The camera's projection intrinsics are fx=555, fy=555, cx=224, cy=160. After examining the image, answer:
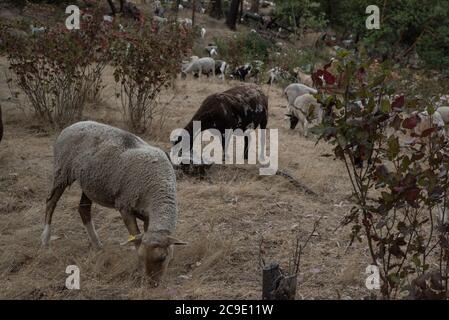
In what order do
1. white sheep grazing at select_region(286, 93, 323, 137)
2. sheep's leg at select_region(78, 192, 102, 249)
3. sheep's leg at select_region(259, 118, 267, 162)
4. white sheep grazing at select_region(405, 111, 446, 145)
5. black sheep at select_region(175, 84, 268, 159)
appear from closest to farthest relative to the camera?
white sheep grazing at select_region(405, 111, 446, 145) → sheep's leg at select_region(78, 192, 102, 249) → black sheep at select_region(175, 84, 268, 159) → sheep's leg at select_region(259, 118, 267, 162) → white sheep grazing at select_region(286, 93, 323, 137)

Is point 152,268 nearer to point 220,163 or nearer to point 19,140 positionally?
point 220,163

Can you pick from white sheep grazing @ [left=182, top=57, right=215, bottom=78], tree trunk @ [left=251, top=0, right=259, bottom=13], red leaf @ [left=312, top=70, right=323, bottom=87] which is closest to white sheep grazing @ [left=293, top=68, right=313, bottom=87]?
white sheep grazing @ [left=182, top=57, right=215, bottom=78]

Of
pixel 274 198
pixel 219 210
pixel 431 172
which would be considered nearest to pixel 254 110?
pixel 274 198

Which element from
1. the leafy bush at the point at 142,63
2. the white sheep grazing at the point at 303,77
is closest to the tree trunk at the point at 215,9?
the white sheep grazing at the point at 303,77

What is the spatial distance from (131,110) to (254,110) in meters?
2.43

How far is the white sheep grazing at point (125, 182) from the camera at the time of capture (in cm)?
430

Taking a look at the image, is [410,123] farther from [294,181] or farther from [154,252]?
[294,181]

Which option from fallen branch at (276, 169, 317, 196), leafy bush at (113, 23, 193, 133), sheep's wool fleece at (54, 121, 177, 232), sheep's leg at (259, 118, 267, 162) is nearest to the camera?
sheep's wool fleece at (54, 121, 177, 232)

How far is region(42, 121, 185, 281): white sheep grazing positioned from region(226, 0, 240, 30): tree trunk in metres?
24.4

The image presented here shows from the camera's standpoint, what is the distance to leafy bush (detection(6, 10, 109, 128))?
9109 mm

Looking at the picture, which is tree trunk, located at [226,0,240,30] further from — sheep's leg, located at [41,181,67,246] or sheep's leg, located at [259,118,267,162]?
sheep's leg, located at [41,181,67,246]

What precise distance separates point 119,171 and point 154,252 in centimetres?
98

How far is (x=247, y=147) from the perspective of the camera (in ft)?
28.9

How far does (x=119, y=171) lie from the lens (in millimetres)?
4883
